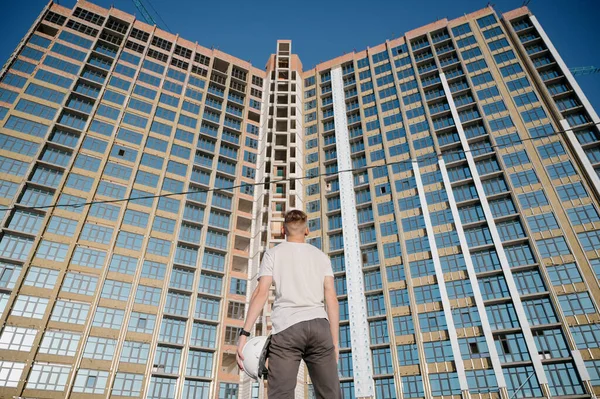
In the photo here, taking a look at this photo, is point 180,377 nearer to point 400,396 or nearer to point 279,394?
point 400,396

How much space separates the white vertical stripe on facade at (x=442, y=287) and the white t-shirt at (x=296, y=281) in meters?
30.6

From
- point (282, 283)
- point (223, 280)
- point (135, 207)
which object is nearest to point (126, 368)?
point (223, 280)

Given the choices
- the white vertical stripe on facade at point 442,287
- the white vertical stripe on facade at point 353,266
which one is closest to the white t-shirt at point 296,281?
the white vertical stripe on facade at point 442,287

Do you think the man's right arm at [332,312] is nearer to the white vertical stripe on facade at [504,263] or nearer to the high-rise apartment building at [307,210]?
the high-rise apartment building at [307,210]

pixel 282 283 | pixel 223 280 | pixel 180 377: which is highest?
pixel 223 280

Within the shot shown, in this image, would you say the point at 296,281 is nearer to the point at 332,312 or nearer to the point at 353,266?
the point at 332,312

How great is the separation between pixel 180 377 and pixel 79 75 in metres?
36.1

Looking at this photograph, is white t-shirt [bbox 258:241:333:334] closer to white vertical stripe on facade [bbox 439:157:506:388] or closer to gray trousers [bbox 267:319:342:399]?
gray trousers [bbox 267:319:342:399]

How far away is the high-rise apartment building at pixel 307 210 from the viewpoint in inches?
1470

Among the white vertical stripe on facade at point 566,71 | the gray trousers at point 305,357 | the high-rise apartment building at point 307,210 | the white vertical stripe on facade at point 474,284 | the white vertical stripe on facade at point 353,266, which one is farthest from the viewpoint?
the white vertical stripe on facade at point 566,71

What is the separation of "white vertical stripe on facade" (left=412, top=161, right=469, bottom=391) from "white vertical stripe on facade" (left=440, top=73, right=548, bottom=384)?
5.53 metres

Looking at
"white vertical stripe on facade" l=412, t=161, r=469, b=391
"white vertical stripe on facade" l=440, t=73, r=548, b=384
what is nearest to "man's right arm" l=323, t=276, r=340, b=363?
"white vertical stripe on facade" l=412, t=161, r=469, b=391

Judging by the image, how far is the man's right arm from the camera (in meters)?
4.15

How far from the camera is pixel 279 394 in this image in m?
3.72
